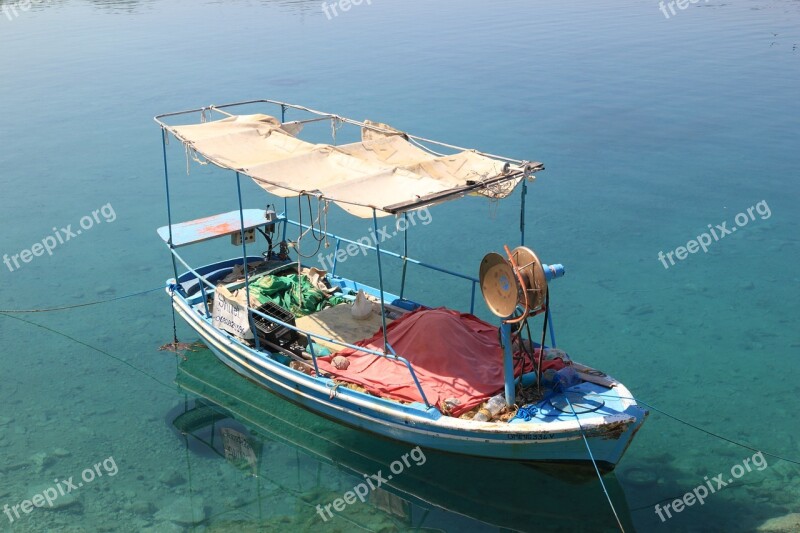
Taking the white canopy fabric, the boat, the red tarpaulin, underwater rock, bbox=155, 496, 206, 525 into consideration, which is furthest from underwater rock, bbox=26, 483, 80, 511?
the white canopy fabric

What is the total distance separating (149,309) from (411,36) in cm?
2527

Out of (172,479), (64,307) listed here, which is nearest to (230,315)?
(172,479)

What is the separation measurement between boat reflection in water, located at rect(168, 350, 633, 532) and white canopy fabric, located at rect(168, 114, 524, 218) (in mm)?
3205

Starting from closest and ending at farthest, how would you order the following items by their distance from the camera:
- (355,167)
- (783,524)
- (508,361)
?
(508,361) → (783,524) → (355,167)

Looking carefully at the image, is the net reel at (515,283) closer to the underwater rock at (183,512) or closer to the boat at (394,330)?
the boat at (394,330)

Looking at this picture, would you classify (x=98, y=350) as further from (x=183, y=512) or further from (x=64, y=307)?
(x=183, y=512)

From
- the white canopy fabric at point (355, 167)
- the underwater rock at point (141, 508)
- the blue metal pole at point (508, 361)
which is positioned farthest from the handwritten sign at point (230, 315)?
the blue metal pole at point (508, 361)

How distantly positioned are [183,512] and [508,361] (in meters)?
4.44

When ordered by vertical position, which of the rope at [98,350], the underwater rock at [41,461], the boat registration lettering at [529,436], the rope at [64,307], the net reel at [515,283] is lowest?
the underwater rock at [41,461]

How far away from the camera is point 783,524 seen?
30.4 feet

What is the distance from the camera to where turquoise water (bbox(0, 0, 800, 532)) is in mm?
10148

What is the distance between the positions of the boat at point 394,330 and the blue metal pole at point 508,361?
0.02m

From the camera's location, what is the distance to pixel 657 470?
10352mm

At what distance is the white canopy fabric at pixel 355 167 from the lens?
9.95 meters
